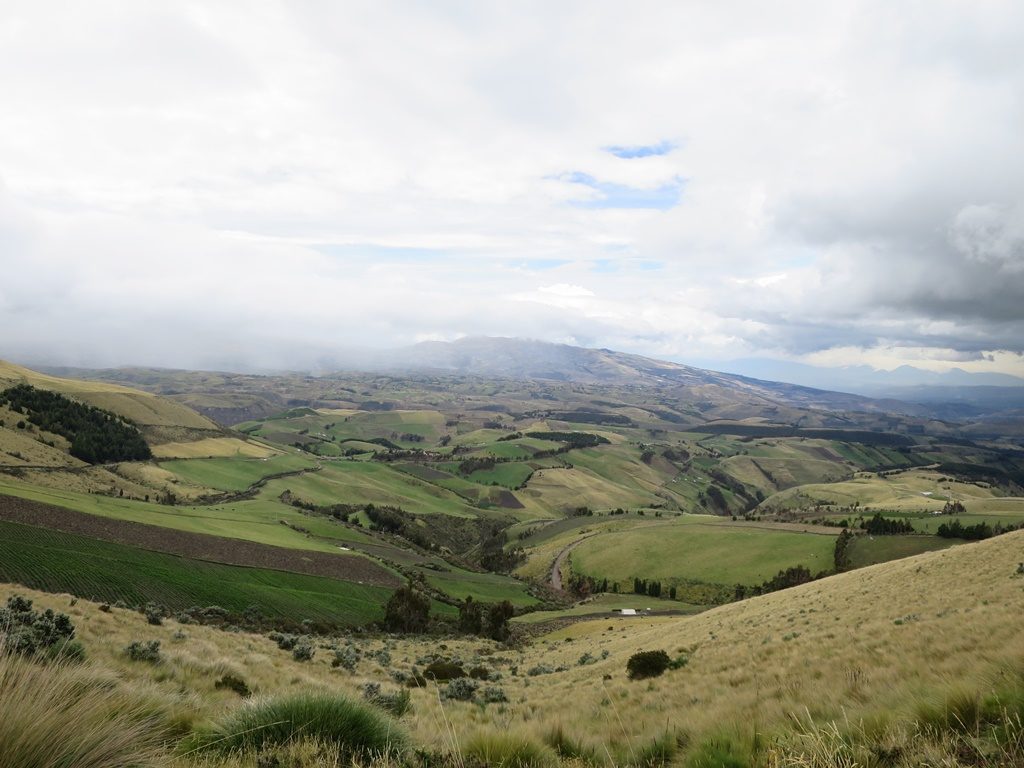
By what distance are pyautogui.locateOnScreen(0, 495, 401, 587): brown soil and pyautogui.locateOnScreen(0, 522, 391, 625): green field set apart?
118 inches

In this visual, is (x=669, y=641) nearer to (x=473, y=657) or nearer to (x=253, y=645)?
(x=473, y=657)

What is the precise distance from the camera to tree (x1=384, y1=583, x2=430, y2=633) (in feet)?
165

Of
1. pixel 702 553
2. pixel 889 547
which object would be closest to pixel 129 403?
pixel 702 553

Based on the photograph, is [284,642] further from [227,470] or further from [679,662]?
[227,470]

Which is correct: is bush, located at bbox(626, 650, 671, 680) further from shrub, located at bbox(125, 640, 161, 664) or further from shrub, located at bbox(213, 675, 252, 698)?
shrub, located at bbox(125, 640, 161, 664)

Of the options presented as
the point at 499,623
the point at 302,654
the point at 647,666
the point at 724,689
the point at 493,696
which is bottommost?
the point at 499,623

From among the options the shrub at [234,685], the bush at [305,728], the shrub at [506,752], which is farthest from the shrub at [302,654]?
the shrub at [506,752]

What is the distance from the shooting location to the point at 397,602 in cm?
5197

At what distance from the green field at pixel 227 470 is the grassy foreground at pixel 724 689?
111881 mm

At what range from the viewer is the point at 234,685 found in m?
11.5

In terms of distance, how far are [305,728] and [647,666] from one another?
17.0 metres

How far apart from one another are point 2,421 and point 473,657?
118m

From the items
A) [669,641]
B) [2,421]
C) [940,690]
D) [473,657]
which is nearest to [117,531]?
[473,657]

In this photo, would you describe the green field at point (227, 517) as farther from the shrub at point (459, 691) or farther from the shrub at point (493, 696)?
the shrub at point (493, 696)
